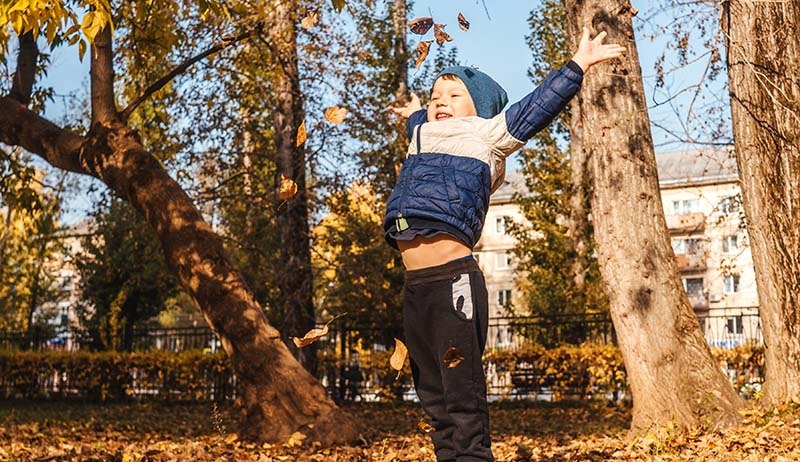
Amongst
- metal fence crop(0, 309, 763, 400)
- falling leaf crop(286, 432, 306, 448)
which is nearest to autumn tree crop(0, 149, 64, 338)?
metal fence crop(0, 309, 763, 400)

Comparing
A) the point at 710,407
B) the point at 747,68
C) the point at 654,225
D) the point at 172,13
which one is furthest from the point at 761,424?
the point at 172,13

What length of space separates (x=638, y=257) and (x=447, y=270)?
10.5 feet

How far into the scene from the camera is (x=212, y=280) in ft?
23.5

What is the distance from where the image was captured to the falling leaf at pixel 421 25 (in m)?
4.14

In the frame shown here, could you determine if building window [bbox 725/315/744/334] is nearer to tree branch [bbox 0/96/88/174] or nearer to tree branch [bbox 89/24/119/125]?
tree branch [bbox 89/24/119/125]

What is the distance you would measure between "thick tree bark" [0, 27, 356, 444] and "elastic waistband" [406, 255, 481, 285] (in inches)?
142

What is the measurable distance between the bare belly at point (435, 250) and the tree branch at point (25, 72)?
25.2ft

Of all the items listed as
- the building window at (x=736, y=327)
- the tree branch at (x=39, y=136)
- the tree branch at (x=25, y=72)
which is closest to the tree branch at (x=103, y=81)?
the tree branch at (x=39, y=136)

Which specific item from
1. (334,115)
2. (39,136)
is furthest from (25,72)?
(334,115)

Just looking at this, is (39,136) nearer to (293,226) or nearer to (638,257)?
(638,257)

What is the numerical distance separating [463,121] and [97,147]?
5.57 meters

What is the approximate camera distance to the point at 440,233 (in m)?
3.28

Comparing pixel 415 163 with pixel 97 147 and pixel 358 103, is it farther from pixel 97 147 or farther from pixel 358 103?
pixel 358 103

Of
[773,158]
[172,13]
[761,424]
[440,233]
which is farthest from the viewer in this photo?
[172,13]
